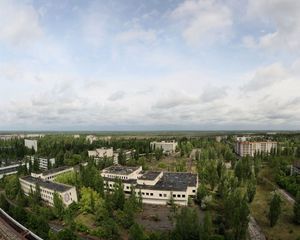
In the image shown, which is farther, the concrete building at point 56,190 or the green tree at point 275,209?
the concrete building at point 56,190

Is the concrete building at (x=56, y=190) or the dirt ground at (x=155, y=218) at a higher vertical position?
the concrete building at (x=56, y=190)

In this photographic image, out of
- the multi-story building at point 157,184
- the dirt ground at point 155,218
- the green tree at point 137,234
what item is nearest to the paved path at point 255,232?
the dirt ground at point 155,218

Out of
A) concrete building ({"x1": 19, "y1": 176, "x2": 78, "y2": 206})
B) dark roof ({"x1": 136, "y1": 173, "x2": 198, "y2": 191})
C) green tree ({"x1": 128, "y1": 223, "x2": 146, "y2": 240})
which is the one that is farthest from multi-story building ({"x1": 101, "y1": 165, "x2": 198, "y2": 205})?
green tree ({"x1": 128, "y1": 223, "x2": 146, "y2": 240})

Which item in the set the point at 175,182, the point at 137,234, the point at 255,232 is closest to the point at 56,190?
the point at 137,234

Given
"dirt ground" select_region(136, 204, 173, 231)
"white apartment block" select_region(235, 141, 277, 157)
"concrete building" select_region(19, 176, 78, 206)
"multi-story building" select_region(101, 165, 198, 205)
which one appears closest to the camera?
"dirt ground" select_region(136, 204, 173, 231)

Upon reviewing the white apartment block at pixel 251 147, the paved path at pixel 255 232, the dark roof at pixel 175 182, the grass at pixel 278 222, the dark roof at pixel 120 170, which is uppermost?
the white apartment block at pixel 251 147

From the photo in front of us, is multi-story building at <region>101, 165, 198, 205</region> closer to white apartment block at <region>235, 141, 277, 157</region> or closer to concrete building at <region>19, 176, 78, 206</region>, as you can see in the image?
concrete building at <region>19, 176, 78, 206</region>

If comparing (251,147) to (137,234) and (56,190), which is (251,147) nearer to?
(56,190)

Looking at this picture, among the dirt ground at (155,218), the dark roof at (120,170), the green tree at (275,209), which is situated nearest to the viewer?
the green tree at (275,209)

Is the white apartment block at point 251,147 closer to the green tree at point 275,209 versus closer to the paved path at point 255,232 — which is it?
the paved path at point 255,232

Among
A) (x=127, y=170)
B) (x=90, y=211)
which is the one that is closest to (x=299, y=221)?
(x=90, y=211)
